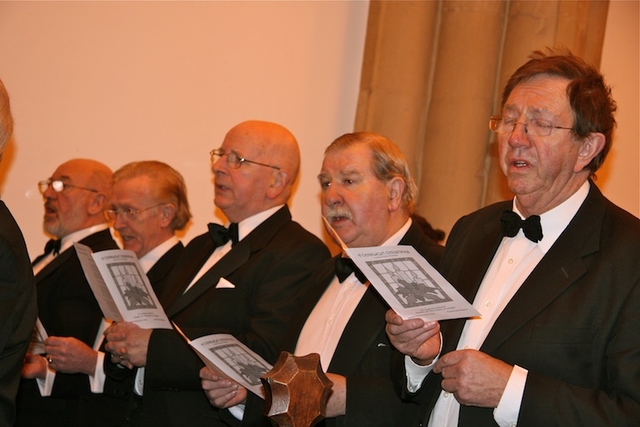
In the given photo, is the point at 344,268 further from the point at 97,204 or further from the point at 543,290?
the point at 97,204

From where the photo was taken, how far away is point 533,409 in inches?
105

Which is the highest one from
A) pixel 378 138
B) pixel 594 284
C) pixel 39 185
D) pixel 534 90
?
pixel 534 90

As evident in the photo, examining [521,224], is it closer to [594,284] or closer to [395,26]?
[594,284]

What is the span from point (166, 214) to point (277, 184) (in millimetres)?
987

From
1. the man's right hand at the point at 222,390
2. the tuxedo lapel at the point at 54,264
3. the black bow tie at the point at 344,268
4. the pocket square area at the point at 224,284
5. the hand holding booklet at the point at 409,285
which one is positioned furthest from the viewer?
the tuxedo lapel at the point at 54,264

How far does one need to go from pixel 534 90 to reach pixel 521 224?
0.46 metres

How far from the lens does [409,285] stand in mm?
2812

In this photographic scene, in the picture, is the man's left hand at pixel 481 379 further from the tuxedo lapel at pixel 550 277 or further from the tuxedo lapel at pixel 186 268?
the tuxedo lapel at pixel 186 268

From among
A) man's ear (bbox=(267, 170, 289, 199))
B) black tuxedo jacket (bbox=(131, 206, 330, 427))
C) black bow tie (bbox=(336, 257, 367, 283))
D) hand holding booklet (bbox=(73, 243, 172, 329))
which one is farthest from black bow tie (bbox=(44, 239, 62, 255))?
black bow tie (bbox=(336, 257, 367, 283))

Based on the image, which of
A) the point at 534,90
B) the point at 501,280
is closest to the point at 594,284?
the point at 501,280

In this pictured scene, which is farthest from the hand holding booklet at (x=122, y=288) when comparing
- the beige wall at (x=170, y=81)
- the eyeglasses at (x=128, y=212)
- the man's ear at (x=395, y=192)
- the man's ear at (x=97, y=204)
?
the beige wall at (x=170, y=81)

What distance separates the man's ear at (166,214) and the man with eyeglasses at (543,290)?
249 centimetres

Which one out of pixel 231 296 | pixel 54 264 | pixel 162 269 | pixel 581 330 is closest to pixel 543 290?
pixel 581 330

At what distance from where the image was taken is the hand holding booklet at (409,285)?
2.75 meters
